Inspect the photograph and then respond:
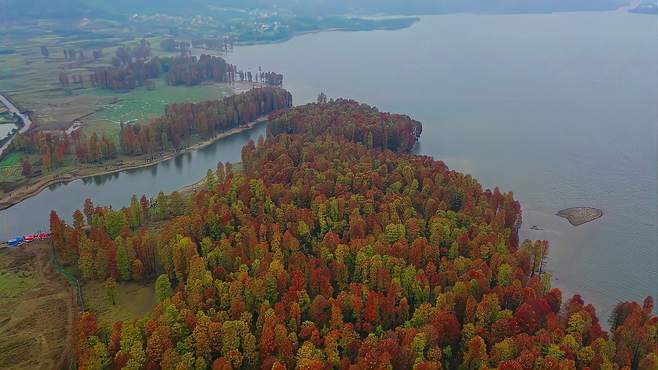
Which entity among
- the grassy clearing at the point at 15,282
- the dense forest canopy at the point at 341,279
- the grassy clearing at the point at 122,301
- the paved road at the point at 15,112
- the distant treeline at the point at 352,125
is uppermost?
the distant treeline at the point at 352,125

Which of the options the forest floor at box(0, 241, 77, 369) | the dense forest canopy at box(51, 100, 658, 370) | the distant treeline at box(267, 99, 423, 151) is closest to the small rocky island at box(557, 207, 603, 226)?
the dense forest canopy at box(51, 100, 658, 370)

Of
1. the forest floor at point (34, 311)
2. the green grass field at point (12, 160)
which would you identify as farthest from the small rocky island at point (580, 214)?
the green grass field at point (12, 160)

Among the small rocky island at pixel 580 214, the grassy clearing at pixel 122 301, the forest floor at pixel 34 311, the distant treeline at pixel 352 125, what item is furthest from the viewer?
the distant treeline at pixel 352 125

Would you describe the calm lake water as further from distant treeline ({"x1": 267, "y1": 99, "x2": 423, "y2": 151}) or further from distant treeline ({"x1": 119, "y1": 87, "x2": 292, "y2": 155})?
distant treeline ({"x1": 267, "y1": 99, "x2": 423, "y2": 151})

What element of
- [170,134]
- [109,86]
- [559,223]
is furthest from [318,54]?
[559,223]

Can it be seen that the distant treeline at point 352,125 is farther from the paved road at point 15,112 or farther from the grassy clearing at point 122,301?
the paved road at point 15,112

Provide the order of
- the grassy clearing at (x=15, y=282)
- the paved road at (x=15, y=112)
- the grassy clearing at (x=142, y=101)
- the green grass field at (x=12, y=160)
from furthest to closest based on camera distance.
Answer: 1. the grassy clearing at (x=142, y=101)
2. the paved road at (x=15, y=112)
3. the green grass field at (x=12, y=160)
4. the grassy clearing at (x=15, y=282)

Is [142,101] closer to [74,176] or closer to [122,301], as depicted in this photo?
[74,176]
